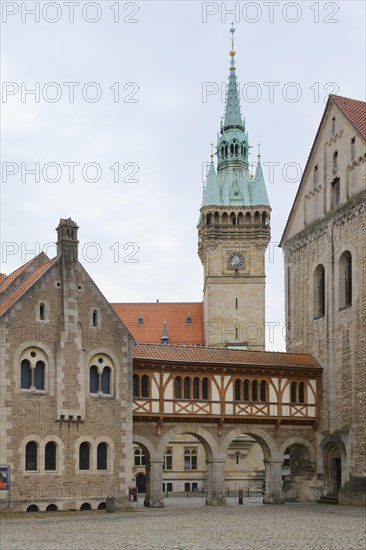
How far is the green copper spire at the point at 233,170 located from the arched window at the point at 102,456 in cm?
5398

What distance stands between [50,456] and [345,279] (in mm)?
18675

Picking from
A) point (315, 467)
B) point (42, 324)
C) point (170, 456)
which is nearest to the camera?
point (42, 324)

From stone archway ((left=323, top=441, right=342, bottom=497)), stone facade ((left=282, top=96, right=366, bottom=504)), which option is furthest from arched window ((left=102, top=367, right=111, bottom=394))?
stone archway ((left=323, top=441, right=342, bottom=497))

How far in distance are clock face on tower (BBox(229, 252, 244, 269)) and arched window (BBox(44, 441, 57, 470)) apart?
2135 inches

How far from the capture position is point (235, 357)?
51.1 metres

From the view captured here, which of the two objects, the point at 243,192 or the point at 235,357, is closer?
the point at 235,357

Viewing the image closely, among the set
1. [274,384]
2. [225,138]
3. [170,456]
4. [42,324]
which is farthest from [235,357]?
[225,138]

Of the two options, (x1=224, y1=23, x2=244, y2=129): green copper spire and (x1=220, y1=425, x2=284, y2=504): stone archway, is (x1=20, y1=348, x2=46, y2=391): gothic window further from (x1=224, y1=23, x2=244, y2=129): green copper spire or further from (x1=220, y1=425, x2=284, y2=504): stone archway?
(x1=224, y1=23, x2=244, y2=129): green copper spire

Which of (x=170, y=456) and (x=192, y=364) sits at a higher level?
(x=192, y=364)

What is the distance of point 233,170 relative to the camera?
100 m

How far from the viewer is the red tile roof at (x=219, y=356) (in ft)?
160

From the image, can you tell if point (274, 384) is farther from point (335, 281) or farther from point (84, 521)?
point (84, 521)

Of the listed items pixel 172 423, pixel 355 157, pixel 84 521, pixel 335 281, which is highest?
pixel 355 157

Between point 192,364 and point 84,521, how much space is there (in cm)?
1353
